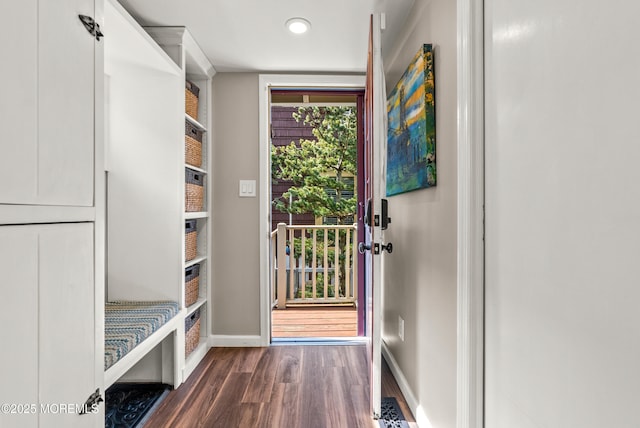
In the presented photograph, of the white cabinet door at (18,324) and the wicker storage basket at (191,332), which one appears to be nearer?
the white cabinet door at (18,324)

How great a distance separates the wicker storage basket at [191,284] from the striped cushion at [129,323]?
20 cm

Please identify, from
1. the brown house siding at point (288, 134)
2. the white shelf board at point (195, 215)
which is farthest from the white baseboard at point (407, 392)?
the brown house siding at point (288, 134)

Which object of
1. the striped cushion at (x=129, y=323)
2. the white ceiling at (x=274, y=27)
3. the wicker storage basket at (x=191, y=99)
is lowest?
the striped cushion at (x=129, y=323)

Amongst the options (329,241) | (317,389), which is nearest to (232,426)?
(317,389)

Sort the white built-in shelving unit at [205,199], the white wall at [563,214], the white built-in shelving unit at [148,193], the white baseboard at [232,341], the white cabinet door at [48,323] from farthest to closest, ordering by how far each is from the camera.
A: the white baseboard at [232,341] < the white built-in shelving unit at [205,199] < the white built-in shelving unit at [148,193] < the white cabinet door at [48,323] < the white wall at [563,214]

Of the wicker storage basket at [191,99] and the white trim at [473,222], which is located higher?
the wicker storage basket at [191,99]

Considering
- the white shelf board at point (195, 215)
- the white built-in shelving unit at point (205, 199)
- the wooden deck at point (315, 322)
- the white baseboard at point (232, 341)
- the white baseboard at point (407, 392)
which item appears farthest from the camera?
the wooden deck at point (315, 322)

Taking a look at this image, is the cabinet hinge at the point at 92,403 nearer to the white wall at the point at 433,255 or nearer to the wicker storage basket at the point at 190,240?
the white wall at the point at 433,255

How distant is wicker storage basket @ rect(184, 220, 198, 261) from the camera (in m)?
2.38

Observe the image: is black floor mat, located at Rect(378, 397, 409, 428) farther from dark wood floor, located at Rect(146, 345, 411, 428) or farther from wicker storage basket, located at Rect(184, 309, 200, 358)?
wicker storage basket, located at Rect(184, 309, 200, 358)

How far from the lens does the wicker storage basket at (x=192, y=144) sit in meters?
2.39

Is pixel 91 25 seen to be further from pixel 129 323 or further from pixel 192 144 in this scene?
pixel 192 144

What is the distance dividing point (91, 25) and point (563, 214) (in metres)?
1.33

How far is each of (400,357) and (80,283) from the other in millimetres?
1823
